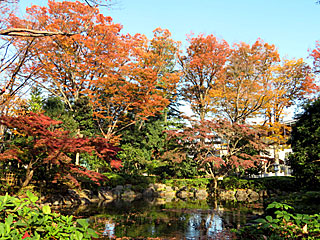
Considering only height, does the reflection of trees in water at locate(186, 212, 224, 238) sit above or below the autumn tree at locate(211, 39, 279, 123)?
below

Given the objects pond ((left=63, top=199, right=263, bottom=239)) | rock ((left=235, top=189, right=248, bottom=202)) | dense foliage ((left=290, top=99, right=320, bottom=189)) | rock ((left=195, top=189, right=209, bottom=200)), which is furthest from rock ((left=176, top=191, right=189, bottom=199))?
dense foliage ((left=290, top=99, right=320, bottom=189))

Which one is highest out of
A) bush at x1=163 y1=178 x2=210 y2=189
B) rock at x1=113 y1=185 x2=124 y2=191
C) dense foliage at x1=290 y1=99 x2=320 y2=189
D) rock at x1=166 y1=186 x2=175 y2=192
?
dense foliage at x1=290 y1=99 x2=320 y2=189

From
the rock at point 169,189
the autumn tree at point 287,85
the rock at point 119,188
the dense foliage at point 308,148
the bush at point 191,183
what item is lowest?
the rock at point 169,189

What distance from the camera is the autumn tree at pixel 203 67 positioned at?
2242 centimetres

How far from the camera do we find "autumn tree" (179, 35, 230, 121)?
22422mm

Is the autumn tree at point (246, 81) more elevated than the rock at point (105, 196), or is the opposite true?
the autumn tree at point (246, 81)

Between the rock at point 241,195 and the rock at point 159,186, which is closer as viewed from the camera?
the rock at point 241,195

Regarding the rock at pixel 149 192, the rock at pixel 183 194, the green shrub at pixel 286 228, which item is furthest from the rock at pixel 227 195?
the green shrub at pixel 286 228

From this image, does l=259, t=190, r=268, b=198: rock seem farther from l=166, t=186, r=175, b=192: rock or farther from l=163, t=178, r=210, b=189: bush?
l=166, t=186, r=175, b=192: rock

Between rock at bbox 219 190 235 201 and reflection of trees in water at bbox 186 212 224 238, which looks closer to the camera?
reflection of trees in water at bbox 186 212 224 238

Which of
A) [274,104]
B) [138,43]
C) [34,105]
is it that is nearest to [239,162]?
[274,104]

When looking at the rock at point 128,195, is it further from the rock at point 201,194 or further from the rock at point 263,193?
the rock at point 263,193

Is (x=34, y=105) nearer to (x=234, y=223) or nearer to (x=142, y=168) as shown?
(x=142, y=168)

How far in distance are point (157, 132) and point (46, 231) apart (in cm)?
2204
